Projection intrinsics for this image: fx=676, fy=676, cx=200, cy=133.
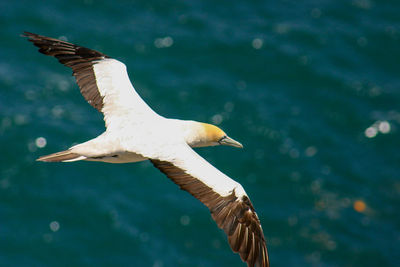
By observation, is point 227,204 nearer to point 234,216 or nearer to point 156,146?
point 234,216

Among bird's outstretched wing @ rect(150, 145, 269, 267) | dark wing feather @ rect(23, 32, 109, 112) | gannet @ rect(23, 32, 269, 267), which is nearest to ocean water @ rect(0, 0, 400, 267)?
dark wing feather @ rect(23, 32, 109, 112)

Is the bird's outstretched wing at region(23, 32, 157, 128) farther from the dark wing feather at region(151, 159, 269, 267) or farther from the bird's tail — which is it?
the dark wing feather at region(151, 159, 269, 267)

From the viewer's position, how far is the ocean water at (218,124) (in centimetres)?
1748

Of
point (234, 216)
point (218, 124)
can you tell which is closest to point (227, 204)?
point (234, 216)

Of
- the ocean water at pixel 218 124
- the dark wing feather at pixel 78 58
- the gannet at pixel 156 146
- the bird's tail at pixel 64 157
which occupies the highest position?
the ocean water at pixel 218 124

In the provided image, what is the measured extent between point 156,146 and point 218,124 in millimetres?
9790

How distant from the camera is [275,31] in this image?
21828 mm

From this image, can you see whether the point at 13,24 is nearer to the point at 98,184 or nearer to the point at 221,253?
the point at 98,184

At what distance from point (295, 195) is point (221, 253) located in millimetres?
2741

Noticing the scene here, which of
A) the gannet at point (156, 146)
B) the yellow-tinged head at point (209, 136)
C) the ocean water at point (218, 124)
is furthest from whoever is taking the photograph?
the ocean water at point (218, 124)

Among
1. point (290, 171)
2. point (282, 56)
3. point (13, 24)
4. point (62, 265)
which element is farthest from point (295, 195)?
point (13, 24)

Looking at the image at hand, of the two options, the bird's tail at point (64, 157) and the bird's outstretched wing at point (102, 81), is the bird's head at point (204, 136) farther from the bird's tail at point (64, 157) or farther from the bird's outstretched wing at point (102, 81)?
the bird's tail at point (64, 157)

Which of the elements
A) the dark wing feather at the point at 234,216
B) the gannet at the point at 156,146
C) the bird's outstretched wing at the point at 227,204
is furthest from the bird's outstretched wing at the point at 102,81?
the dark wing feather at the point at 234,216

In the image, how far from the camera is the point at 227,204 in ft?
30.3
